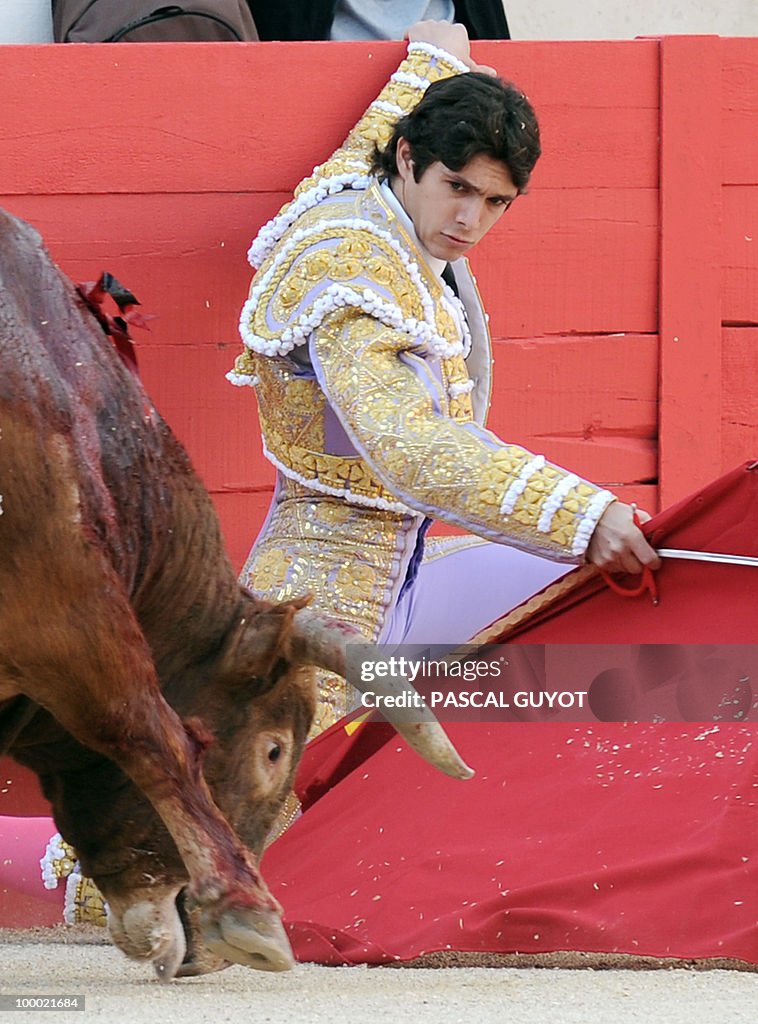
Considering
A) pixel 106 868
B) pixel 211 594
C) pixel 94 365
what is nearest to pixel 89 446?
pixel 94 365

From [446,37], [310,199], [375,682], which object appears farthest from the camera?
[446,37]

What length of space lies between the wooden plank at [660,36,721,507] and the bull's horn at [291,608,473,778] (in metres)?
1.24

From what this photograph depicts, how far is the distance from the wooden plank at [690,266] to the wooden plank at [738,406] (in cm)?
2

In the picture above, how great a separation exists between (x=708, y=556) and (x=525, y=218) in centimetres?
110

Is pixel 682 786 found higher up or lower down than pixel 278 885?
higher up

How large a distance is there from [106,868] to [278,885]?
1.28 feet

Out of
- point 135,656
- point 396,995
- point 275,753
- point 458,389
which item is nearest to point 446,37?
point 458,389

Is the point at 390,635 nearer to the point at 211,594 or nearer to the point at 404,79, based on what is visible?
the point at 211,594

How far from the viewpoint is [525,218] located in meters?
3.77

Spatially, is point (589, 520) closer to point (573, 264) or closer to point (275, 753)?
point (275, 753)

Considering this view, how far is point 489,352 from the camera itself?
11.2ft

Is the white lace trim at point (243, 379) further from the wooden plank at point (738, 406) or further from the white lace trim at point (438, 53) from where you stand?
the wooden plank at point (738, 406)

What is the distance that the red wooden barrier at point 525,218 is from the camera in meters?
3.65

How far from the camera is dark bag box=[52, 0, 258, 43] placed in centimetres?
375
